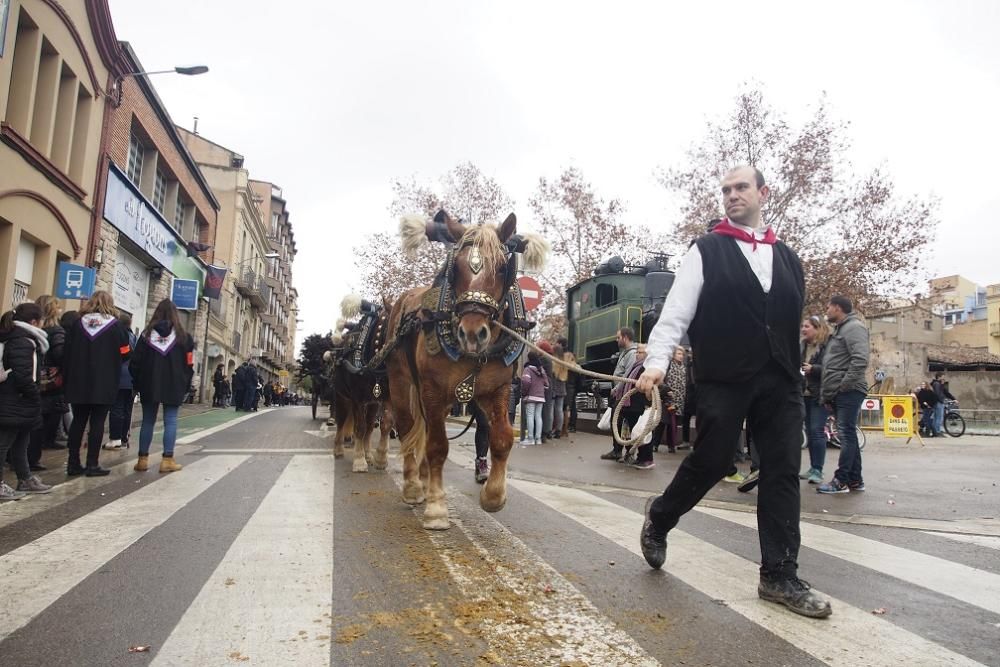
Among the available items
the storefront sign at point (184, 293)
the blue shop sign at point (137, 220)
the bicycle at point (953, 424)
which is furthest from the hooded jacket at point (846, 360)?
the storefront sign at point (184, 293)

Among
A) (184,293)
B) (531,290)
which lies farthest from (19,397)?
(184,293)

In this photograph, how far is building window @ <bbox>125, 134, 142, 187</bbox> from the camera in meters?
21.2

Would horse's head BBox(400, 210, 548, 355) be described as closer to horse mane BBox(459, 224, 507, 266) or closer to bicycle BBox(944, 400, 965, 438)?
horse mane BBox(459, 224, 507, 266)

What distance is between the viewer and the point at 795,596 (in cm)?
289

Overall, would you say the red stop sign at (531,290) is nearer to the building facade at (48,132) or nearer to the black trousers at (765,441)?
the black trousers at (765,441)

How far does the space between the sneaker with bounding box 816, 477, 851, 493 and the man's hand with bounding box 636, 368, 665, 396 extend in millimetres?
4546

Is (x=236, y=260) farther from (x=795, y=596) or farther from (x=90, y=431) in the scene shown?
(x=795, y=596)

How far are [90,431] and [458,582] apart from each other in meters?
5.15

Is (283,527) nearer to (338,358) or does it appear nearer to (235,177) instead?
(338,358)

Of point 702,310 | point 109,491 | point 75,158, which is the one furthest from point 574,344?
point 702,310

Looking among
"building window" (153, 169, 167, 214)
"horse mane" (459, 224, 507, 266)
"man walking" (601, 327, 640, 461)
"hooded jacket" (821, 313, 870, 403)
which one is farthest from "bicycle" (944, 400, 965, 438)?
"building window" (153, 169, 167, 214)

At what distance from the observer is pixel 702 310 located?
325 centimetres

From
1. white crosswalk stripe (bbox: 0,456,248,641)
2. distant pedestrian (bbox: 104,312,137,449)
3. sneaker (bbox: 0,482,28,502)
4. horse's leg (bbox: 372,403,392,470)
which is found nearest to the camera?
white crosswalk stripe (bbox: 0,456,248,641)

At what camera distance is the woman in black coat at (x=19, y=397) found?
5.30 meters
